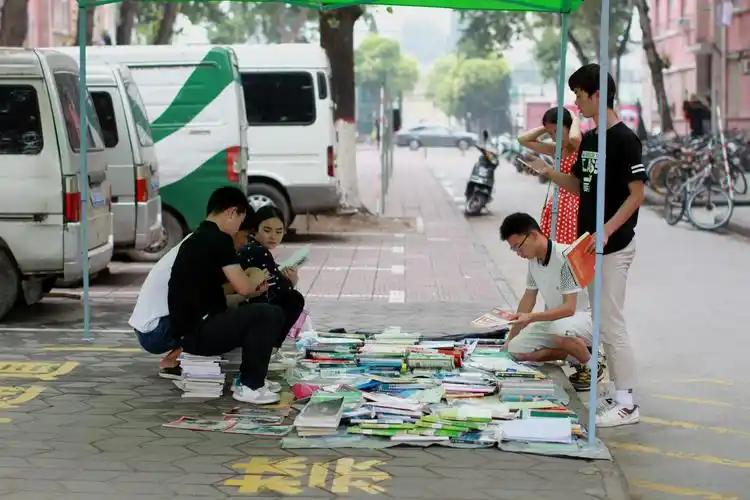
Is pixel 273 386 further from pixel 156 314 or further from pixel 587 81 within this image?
pixel 587 81

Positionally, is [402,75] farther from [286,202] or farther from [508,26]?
[286,202]

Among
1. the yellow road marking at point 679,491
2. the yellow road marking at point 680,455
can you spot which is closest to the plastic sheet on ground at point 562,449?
the yellow road marking at point 679,491

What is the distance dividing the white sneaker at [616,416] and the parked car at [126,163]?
626cm

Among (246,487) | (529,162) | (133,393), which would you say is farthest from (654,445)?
(133,393)

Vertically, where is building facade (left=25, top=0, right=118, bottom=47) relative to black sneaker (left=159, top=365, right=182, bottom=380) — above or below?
above

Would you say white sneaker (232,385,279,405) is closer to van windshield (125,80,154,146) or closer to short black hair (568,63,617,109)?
short black hair (568,63,617,109)

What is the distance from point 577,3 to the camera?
8.41 metres

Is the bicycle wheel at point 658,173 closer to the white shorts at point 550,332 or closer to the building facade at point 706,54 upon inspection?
the building facade at point 706,54

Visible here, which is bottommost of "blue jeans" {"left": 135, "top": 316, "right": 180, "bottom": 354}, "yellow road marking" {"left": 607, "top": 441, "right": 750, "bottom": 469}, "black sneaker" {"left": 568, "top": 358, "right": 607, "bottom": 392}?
"yellow road marking" {"left": 607, "top": 441, "right": 750, "bottom": 469}

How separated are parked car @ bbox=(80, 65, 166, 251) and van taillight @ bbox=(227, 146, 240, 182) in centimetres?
204

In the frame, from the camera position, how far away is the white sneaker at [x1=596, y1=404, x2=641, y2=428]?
6979 mm

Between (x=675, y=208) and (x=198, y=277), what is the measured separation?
47.2ft

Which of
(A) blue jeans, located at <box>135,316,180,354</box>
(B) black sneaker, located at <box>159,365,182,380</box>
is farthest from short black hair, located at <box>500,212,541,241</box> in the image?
(B) black sneaker, located at <box>159,365,182,380</box>

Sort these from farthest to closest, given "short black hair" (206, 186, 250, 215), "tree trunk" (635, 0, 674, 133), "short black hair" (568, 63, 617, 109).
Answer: "tree trunk" (635, 0, 674, 133), "short black hair" (206, 186, 250, 215), "short black hair" (568, 63, 617, 109)
